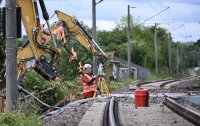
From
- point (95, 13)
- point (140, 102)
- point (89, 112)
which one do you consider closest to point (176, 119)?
point (89, 112)

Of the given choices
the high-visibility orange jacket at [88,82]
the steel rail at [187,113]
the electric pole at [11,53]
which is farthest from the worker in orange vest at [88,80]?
the electric pole at [11,53]

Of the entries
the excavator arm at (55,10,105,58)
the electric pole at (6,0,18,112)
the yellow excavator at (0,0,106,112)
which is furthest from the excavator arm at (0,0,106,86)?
the electric pole at (6,0,18,112)

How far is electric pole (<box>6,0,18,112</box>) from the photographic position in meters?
16.1

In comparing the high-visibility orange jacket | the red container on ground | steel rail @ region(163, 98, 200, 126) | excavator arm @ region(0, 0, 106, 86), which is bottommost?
steel rail @ region(163, 98, 200, 126)

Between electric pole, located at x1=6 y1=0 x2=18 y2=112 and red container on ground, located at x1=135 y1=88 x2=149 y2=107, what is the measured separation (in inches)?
275

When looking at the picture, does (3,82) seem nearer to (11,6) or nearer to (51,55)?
(51,55)

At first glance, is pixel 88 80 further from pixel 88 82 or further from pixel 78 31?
pixel 78 31

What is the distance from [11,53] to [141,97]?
7758 mm

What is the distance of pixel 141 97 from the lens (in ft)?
73.9

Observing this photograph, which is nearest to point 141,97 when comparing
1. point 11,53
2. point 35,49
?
point 35,49

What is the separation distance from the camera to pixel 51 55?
75.0ft

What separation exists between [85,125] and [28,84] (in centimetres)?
1340

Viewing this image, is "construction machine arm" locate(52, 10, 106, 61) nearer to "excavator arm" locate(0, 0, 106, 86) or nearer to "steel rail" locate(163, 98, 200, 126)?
"excavator arm" locate(0, 0, 106, 86)

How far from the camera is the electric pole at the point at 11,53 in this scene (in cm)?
1614
